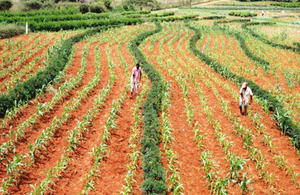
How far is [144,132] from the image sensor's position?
9469 mm

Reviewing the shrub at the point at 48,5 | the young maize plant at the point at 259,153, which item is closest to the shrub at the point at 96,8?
the shrub at the point at 48,5

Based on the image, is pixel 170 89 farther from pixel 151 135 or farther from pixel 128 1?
pixel 128 1

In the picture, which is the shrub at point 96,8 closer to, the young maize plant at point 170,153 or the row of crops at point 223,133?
the row of crops at point 223,133

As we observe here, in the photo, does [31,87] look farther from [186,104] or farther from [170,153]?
[170,153]

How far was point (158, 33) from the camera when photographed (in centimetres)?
3491

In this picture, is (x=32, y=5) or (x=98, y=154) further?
(x=32, y=5)

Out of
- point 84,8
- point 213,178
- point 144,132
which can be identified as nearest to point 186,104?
point 144,132

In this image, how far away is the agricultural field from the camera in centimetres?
770

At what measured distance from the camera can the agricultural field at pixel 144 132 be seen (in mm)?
7703

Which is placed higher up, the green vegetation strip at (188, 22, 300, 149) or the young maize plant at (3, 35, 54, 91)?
the young maize plant at (3, 35, 54, 91)

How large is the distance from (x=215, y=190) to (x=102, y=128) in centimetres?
529

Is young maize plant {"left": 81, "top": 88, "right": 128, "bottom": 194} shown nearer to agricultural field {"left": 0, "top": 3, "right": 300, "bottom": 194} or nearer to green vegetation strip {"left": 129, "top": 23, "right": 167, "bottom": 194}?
agricultural field {"left": 0, "top": 3, "right": 300, "bottom": 194}

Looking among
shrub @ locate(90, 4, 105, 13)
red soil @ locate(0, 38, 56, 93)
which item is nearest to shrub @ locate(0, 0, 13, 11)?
shrub @ locate(90, 4, 105, 13)

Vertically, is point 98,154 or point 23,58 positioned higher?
point 23,58
